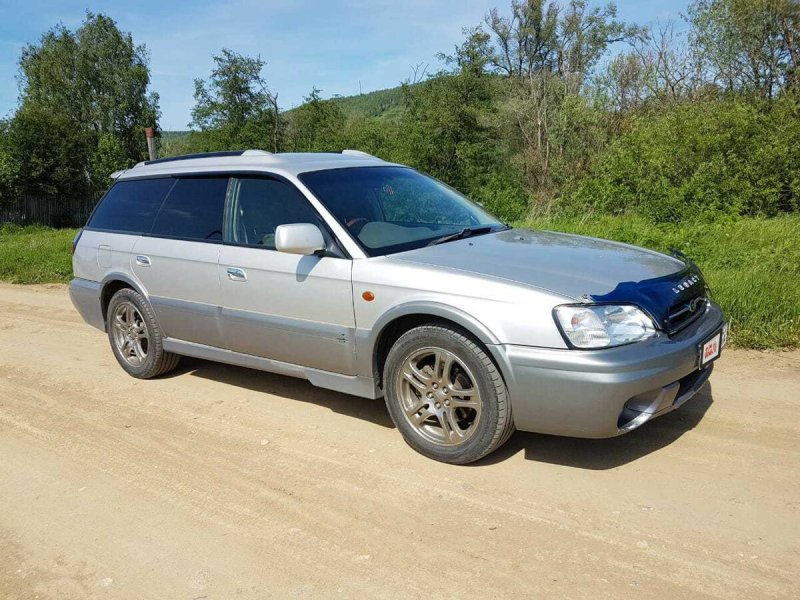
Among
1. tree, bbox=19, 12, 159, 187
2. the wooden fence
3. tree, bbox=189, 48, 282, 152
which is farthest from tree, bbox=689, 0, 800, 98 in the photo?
tree, bbox=19, 12, 159, 187

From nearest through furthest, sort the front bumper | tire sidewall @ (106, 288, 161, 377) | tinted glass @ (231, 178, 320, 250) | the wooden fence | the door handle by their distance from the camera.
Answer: the front bumper → tinted glass @ (231, 178, 320, 250) → the door handle → tire sidewall @ (106, 288, 161, 377) → the wooden fence

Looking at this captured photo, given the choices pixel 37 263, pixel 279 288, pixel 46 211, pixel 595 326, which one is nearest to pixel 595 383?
pixel 595 326

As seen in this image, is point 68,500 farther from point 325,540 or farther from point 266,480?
point 325,540

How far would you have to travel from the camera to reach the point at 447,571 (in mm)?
2908

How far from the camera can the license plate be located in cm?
381

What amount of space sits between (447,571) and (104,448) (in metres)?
2.58

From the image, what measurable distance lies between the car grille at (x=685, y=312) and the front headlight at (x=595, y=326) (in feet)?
1.05

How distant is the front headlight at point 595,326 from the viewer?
3457 mm

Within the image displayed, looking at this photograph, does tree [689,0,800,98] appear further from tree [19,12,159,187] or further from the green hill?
tree [19,12,159,187]

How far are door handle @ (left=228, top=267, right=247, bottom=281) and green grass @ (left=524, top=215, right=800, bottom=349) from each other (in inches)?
164

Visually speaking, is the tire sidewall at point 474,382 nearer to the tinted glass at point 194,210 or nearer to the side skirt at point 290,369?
the side skirt at point 290,369

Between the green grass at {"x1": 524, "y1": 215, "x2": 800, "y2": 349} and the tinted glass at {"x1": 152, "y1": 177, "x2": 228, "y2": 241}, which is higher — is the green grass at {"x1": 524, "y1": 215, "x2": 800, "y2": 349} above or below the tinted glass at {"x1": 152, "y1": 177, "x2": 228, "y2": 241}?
below

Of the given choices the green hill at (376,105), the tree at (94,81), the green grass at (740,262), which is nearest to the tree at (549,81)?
the green hill at (376,105)

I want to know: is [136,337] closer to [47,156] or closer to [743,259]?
[743,259]
